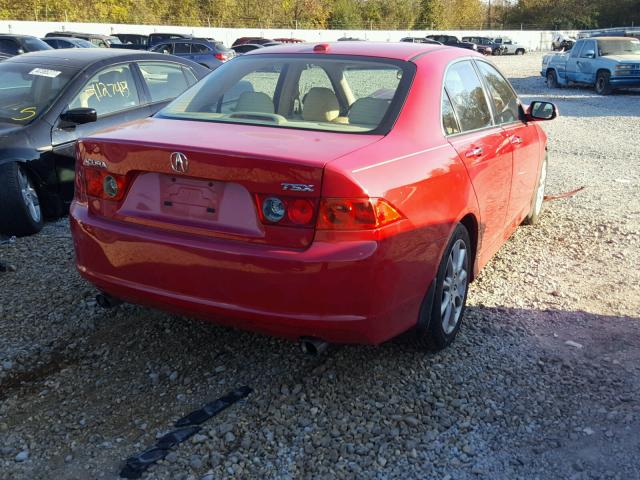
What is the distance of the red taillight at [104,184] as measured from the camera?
3316mm

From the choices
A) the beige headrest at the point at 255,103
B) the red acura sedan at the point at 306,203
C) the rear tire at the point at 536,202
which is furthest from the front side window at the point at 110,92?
the rear tire at the point at 536,202

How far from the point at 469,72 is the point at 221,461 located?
2956mm

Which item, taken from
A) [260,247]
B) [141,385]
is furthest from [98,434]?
[260,247]

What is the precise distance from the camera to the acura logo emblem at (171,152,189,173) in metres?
Answer: 3.08

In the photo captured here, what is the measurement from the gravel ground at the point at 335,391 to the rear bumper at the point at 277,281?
44 cm

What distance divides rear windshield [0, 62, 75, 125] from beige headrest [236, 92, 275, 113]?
2980 mm

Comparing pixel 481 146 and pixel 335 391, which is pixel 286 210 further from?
pixel 481 146

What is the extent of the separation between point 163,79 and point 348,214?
525 cm

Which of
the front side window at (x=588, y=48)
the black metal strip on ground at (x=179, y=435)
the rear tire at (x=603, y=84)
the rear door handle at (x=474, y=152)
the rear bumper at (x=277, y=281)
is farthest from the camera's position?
the front side window at (x=588, y=48)

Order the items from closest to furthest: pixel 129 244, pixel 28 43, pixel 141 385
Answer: pixel 129 244 → pixel 141 385 → pixel 28 43

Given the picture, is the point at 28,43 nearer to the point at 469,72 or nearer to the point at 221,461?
the point at 469,72

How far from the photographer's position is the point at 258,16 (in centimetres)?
6369

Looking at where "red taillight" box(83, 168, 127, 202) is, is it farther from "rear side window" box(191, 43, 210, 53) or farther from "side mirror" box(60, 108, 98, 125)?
"rear side window" box(191, 43, 210, 53)

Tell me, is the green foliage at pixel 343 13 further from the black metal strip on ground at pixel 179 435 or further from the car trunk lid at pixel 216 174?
the black metal strip on ground at pixel 179 435
